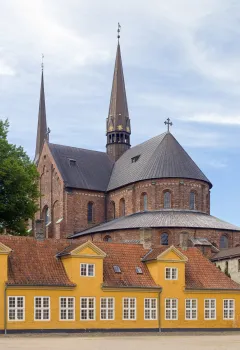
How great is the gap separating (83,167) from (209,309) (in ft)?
Result: 151

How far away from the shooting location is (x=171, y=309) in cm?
5053

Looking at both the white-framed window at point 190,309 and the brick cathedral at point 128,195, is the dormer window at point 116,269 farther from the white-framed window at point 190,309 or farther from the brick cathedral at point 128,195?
the brick cathedral at point 128,195

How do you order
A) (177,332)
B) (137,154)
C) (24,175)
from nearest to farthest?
(177,332) < (24,175) < (137,154)

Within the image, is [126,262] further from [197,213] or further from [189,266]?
[197,213]

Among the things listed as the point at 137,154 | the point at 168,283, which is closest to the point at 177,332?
the point at 168,283

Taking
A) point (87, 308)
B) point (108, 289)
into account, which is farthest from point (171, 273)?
point (87, 308)

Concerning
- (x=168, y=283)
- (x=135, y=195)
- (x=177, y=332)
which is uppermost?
(x=135, y=195)

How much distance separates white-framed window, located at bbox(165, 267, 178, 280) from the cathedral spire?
50750 mm

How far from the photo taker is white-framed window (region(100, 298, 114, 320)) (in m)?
48.0

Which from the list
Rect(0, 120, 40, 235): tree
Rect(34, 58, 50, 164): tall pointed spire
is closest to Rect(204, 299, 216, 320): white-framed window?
Rect(0, 120, 40, 235): tree

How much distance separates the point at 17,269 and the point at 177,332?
41.1 ft

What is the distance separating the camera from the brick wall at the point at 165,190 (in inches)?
3312

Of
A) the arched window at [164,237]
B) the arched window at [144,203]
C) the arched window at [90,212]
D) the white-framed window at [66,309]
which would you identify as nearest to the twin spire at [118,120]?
the arched window at [90,212]

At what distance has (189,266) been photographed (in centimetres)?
5381
